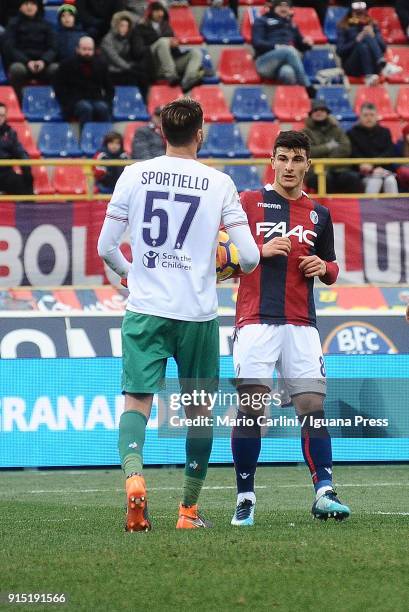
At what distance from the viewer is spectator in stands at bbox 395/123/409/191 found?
16453 millimetres

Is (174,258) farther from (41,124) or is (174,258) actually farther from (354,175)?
(41,124)

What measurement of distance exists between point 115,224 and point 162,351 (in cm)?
68

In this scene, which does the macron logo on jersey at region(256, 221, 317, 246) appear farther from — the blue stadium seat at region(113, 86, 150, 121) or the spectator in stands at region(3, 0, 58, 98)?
the spectator in stands at region(3, 0, 58, 98)

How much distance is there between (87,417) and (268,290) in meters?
5.19

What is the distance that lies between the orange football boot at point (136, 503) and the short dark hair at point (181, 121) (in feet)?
5.50

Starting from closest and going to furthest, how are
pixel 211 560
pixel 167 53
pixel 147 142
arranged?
1. pixel 211 560
2. pixel 147 142
3. pixel 167 53

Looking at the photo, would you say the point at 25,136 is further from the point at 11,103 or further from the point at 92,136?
the point at 92,136

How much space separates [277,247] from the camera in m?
7.13

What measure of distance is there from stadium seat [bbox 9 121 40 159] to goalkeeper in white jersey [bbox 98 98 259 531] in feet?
38.2

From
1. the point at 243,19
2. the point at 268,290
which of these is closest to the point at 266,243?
the point at 268,290

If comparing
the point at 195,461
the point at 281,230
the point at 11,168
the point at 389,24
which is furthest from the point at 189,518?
the point at 389,24

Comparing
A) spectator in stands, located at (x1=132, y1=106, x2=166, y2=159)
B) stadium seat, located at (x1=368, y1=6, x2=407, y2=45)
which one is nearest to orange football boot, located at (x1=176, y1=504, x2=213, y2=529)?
spectator in stands, located at (x1=132, y1=106, x2=166, y2=159)

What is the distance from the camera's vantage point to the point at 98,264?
49.4 ft

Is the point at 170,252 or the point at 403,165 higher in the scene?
the point at 403,165
